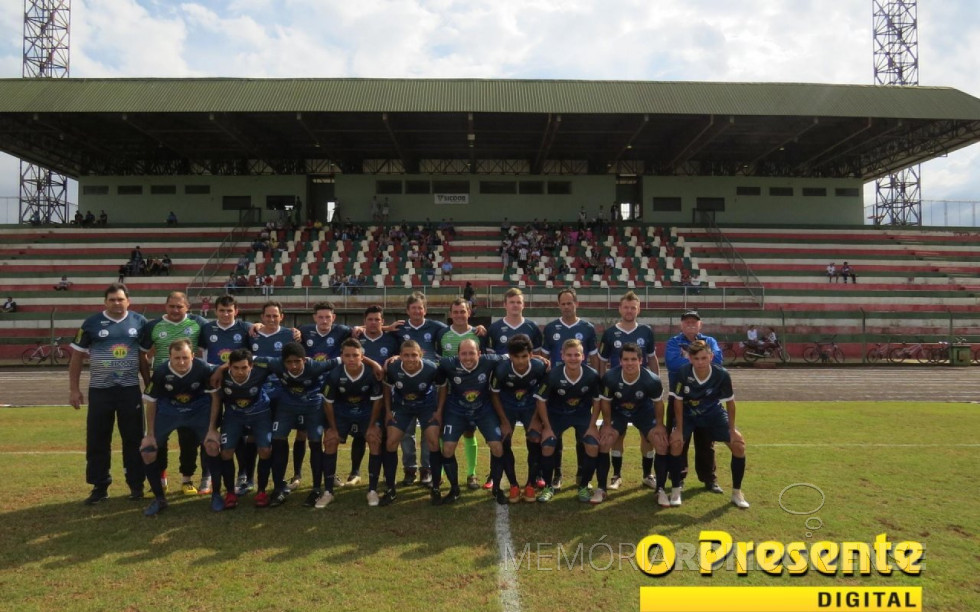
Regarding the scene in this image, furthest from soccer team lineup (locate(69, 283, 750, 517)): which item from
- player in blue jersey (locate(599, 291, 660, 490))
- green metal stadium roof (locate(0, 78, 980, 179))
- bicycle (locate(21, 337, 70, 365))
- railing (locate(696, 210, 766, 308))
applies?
green metal stadium roof (locate(0, 78, 980, 179))

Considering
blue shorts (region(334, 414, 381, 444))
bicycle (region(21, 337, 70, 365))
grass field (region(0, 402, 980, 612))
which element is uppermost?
blue shorts (region(334, 414, 381, 444))

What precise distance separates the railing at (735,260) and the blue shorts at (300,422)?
81.0 feet

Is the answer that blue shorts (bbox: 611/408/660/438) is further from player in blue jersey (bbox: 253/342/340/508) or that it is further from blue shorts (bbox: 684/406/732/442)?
player in blue jersey (bbox: 253/342/340/508)

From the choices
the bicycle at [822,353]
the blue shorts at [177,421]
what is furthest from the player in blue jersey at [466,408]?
the bicycle at [822,353]

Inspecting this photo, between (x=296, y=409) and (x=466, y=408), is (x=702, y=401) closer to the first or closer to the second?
(x=466, y=408)

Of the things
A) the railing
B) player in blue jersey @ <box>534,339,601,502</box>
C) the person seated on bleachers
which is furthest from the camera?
the person seated on bleachers

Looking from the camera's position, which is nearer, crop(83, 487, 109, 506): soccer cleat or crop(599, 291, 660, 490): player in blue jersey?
crop(83, 487, 109, 506): soccer cleat

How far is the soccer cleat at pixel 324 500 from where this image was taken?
6.19 metres

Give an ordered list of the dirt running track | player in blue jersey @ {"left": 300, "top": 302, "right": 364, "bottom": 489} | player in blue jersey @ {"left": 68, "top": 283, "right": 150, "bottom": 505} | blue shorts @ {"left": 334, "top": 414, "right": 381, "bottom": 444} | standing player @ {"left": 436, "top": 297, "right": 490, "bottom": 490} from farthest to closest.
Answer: the dirt running track, player in blue jersey @ {"left": 300, "top": 302, "right": 364, "bottom": 489}, standing player @ {"left": 436, "top": 297, "right": 490, "bottom": 490}, blue shorts @ {"left": 334, "top": 414, "right": 381, "bottom": 444}, player in blue jersey @ {"left": 68, "top": 283, "right": 150, "bottom": 505}

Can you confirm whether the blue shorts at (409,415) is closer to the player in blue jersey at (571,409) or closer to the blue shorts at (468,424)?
the blue shorts at (468,424)

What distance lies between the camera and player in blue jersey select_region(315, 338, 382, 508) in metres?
6.45

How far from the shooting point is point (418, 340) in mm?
7621

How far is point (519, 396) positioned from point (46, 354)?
25.7 m

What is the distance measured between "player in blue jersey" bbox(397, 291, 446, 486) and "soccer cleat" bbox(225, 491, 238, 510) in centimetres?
194
